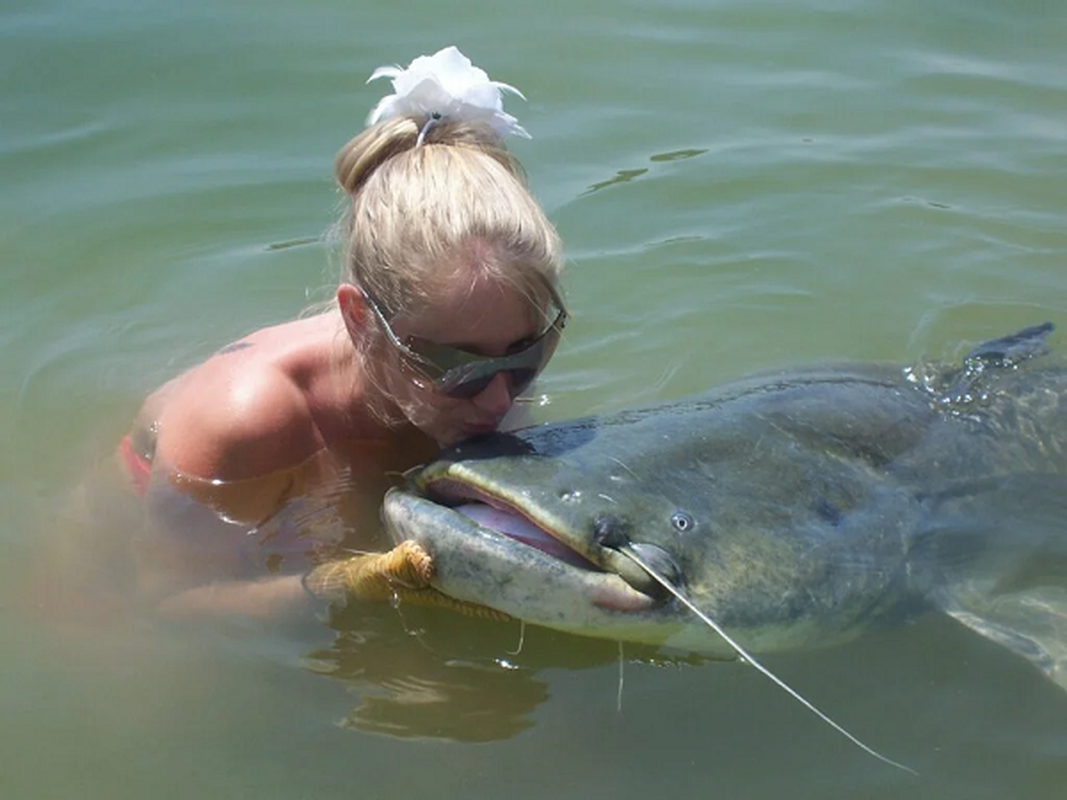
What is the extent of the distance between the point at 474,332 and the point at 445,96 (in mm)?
667

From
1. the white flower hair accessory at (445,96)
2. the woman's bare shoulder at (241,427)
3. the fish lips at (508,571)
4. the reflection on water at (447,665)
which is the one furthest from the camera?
the woman's bare shoulder at (241,427)

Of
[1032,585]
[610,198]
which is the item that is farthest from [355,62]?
[1032,585]

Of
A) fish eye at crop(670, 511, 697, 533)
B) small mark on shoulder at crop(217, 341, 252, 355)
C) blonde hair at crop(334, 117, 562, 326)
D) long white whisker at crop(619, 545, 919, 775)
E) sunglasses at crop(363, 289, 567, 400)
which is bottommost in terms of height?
long white whisker at crop(619, 545, 919, 775)

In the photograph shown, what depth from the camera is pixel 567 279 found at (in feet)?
17.2

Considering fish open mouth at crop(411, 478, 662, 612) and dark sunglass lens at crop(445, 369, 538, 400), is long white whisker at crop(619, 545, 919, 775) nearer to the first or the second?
fish open mouth at crop(411, 478, 662, 612)

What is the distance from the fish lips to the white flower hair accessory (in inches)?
41.8

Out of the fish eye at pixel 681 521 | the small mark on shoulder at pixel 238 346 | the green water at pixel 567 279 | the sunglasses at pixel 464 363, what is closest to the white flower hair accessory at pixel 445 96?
the sunglasses at pixel 464 363

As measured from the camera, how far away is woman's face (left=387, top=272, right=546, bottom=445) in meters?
2.80

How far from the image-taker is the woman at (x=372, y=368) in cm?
283

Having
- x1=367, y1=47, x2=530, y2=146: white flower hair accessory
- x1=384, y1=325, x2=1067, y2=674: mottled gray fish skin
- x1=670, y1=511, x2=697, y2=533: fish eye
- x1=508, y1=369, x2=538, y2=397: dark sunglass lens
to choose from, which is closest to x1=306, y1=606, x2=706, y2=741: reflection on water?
x1=384, y1=325, x2=1067, y2=674: mottled gray fish skin

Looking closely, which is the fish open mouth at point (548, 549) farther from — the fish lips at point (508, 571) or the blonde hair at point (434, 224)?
the blonde hair at point (434, 224)

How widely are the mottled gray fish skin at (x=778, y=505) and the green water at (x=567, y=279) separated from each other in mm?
235

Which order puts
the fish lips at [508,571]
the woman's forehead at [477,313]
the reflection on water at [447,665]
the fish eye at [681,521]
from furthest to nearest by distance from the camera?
the reflection on water at [447,665]
the woman's forehead at [477,313]
the fish eye at [681,521]
the fish lips at [508,571]

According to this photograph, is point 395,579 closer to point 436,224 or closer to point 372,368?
point 372,368
